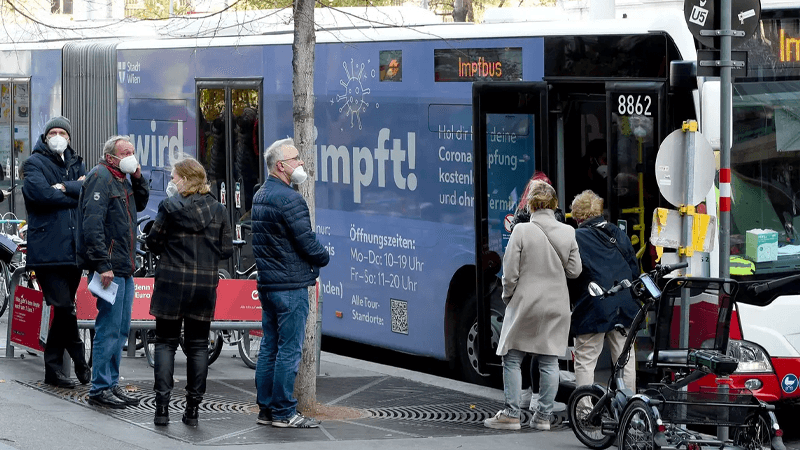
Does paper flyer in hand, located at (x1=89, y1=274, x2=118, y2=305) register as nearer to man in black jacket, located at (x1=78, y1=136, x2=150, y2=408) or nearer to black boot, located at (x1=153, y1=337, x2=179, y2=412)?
man in black jacket, located at (x1=78, y1=136, x2=150, y2=408)

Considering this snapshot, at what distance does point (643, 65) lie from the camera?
8977 millimetres

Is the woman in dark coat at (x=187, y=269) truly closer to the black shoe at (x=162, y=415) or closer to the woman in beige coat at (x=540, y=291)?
the black shoe at (x=162, y=415)

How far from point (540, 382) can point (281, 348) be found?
5.65ft

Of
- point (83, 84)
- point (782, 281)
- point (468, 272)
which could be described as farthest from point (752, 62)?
point (83, 84)

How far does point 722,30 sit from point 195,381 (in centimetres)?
378

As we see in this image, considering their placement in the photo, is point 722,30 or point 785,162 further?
point 785,162

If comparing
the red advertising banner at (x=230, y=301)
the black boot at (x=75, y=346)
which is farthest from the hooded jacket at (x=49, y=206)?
the red advertising banner at (x=230, y=301)

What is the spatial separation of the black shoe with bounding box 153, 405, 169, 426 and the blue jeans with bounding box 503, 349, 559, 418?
7.10ft

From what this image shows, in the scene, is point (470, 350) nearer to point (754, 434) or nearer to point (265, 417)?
point (265, 417)

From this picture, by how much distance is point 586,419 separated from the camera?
813cm

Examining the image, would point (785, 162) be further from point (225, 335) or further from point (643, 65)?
point (225, 335)

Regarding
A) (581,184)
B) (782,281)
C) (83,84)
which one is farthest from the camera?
(83,84)

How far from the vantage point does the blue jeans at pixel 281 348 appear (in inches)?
319

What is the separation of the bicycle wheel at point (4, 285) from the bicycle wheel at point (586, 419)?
766cm
